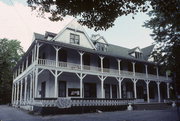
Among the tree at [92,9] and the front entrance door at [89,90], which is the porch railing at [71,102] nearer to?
the front entrance door at [89,90]

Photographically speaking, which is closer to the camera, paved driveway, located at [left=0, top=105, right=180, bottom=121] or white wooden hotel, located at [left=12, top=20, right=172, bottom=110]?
paved driveway, located at [left=0, top=105, right=180, bottom=121]

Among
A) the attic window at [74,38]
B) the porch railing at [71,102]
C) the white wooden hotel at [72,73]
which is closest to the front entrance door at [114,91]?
the white wooden hotel at [72,73]

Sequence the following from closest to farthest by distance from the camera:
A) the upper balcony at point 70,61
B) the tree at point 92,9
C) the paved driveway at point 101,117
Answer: the tree at point 92,9
the paved driveway at point 101,117
the upper balcony at point 70,61

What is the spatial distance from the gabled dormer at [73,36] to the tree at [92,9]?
13.5 meters

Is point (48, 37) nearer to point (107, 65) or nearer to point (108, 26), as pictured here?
point (107, 65)

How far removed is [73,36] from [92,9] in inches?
618

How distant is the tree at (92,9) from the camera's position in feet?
22.0

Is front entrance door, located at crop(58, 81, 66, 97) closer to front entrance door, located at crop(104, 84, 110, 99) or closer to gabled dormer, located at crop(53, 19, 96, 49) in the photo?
gabled dormer, located at crop(53, 19, 96, 49)

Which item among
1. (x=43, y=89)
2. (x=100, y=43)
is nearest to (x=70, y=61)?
(x=43, y=89)

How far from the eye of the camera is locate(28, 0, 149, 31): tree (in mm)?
6707

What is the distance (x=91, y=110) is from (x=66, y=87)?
4.94m

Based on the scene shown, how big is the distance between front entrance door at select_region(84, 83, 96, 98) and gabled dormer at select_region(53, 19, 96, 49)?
531 centimetres

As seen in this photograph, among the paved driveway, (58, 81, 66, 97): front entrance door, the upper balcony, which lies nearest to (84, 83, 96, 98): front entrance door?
the upper balcony

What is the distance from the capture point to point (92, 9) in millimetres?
7023
